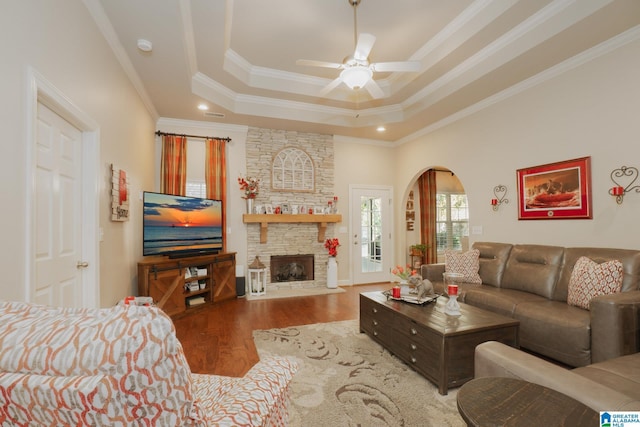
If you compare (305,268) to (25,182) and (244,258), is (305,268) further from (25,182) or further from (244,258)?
(25,182)

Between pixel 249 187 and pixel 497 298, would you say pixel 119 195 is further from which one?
pixel 497 298

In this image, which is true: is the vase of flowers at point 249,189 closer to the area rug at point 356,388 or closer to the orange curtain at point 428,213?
the area rug at point 356,388

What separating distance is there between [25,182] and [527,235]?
4809mm

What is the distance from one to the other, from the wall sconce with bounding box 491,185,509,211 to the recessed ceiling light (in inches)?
180

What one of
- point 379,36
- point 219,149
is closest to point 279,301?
point 219,149

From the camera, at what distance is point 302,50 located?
390 cm

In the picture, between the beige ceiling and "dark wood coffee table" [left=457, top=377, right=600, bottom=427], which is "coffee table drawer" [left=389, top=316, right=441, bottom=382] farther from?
the beige ceiling

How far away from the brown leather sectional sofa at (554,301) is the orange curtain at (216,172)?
11.2ft

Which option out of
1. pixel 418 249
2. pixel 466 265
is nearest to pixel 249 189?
pixel 466 265

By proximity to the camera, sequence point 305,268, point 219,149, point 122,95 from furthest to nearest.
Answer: point 305,268 → point 219,149 → point 122,95

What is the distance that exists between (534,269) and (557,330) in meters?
0.99

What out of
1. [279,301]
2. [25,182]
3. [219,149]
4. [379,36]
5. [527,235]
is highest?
[379,36]

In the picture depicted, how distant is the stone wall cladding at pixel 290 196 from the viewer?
540 centimetres

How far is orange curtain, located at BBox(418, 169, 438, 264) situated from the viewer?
7352 millimetres
